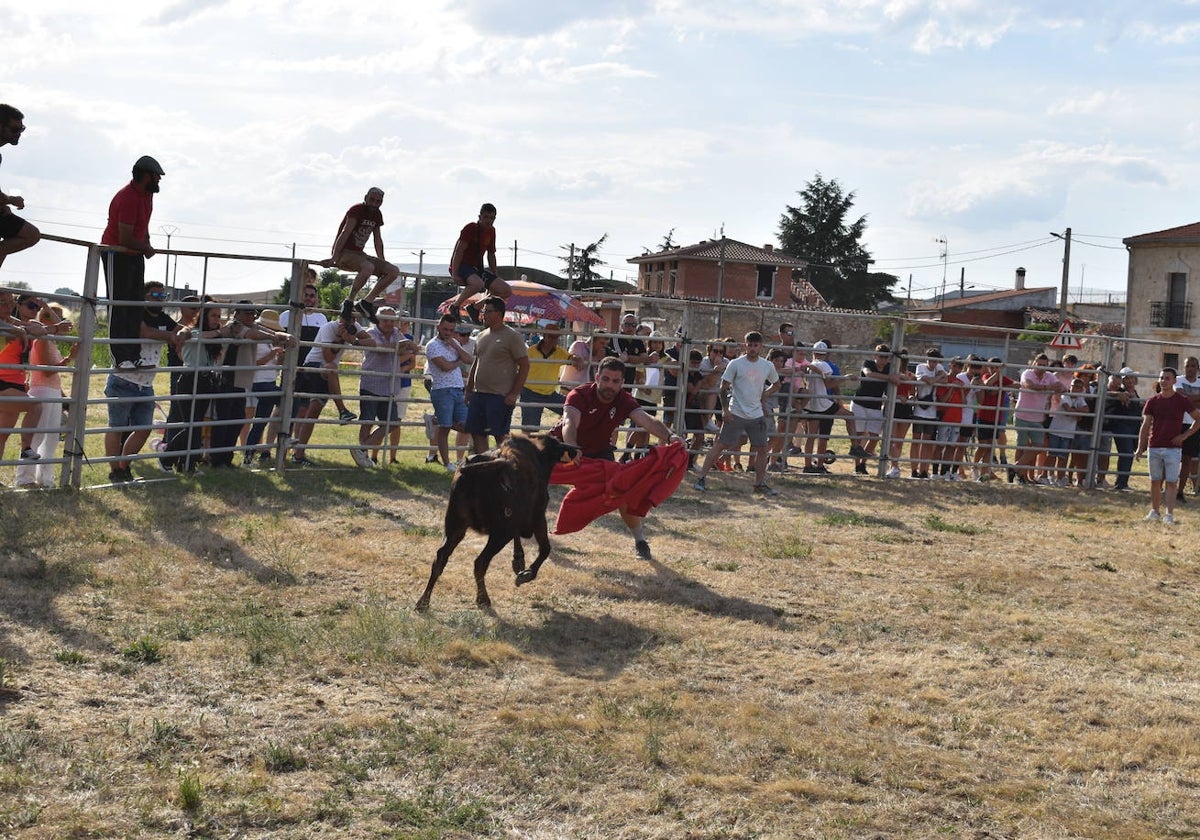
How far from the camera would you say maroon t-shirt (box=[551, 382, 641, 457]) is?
33.6ft

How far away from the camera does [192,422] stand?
12.2 metres

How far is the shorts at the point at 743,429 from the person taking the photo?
1494 cm

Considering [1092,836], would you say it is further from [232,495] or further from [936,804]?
[232,495]

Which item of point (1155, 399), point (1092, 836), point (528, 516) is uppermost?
point (1155, 399)

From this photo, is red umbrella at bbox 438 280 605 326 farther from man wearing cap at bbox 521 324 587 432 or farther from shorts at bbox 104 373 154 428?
shorts at bbox 104 373 154 428

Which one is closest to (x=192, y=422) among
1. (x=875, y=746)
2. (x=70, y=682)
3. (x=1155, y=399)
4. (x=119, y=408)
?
(x=119, y=408)

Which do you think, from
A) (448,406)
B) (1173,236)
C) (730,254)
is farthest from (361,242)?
(730,254)

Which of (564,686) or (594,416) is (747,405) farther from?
(564,686)

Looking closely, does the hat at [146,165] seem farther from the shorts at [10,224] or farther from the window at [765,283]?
the window at [765,283]

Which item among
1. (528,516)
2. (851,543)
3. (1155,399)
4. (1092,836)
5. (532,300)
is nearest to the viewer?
(1092,836)

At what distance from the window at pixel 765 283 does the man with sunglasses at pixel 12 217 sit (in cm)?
5910

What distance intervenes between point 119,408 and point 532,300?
1252cm

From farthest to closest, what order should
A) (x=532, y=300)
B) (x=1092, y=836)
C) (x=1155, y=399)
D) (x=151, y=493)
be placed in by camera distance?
1. (x=532, y=300)
2. (x=1155, y=399)
3. (x=151, y=493)
4. (x=1092, y=836)

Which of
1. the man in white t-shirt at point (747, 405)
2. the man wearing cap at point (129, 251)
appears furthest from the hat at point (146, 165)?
the man in white t-shirt at point (747, 405)
